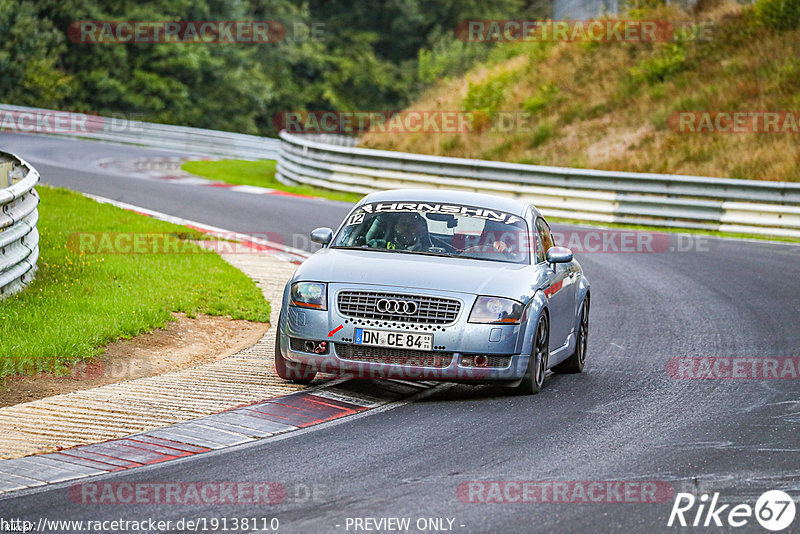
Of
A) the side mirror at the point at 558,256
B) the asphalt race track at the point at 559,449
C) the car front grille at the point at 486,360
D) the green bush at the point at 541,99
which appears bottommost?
the asphalt race track at the point at 559,449

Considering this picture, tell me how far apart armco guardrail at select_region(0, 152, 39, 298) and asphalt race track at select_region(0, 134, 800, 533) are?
456 centimetres

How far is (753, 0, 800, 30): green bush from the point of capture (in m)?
32.0

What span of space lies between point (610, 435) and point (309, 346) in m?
2.42

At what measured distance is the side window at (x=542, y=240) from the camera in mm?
10148

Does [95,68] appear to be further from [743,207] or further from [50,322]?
[50,322]

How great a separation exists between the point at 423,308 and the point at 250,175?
24.3m

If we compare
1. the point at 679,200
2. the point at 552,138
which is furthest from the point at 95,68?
the point at 679,200

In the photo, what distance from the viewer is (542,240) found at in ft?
34.2

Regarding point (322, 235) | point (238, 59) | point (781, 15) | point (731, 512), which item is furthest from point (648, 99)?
point (238, 59)

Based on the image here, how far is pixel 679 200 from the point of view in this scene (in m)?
23.4

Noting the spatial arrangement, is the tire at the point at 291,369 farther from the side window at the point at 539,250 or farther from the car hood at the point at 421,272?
the side window at the point at 539,250

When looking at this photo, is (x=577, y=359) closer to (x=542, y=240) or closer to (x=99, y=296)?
(x=542, y=240)

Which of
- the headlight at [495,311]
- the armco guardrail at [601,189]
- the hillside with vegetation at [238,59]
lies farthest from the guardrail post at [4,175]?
the hillside with vegetation at [238,59]

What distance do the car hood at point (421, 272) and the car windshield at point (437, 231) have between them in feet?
0.71
